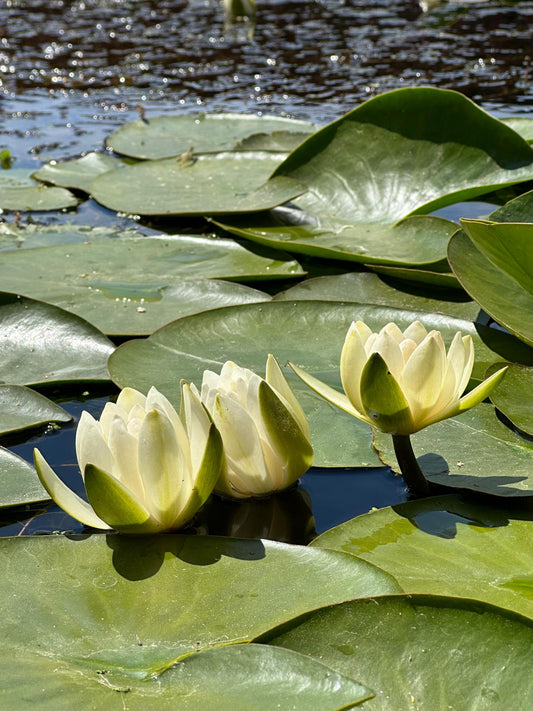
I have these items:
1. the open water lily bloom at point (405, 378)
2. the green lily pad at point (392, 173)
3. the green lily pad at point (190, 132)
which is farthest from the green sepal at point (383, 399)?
the green lily pad at point (190, 132)

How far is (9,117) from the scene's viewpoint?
408 centimetres

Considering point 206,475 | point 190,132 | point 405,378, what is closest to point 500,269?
point 405,378

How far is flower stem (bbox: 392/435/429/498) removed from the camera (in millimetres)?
1172

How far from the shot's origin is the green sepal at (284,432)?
3.69 feet

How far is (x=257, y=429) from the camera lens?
3.87 ft

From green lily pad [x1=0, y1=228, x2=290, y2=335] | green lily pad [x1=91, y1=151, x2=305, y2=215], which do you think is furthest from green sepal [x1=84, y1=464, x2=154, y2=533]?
green lily pad [x1=91, y1=151, x2=305, y2=215]

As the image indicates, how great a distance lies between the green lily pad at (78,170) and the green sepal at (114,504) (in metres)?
→ 1.98

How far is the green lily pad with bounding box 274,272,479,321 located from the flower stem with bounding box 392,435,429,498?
0.67m

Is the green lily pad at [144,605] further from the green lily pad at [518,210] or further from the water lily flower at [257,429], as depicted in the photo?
the green lily pad at [518,210]

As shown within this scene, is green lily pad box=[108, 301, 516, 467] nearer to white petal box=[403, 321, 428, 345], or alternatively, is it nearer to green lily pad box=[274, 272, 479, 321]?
green lily pad box=[274, 272, 479, 321]

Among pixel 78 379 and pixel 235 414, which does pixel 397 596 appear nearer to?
pixel 235 414

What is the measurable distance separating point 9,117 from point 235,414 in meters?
3.44

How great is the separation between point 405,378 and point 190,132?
8.88 ft

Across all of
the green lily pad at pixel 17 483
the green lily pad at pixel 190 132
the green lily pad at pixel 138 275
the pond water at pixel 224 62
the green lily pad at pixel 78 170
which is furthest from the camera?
the pond water at pixel 224 62
